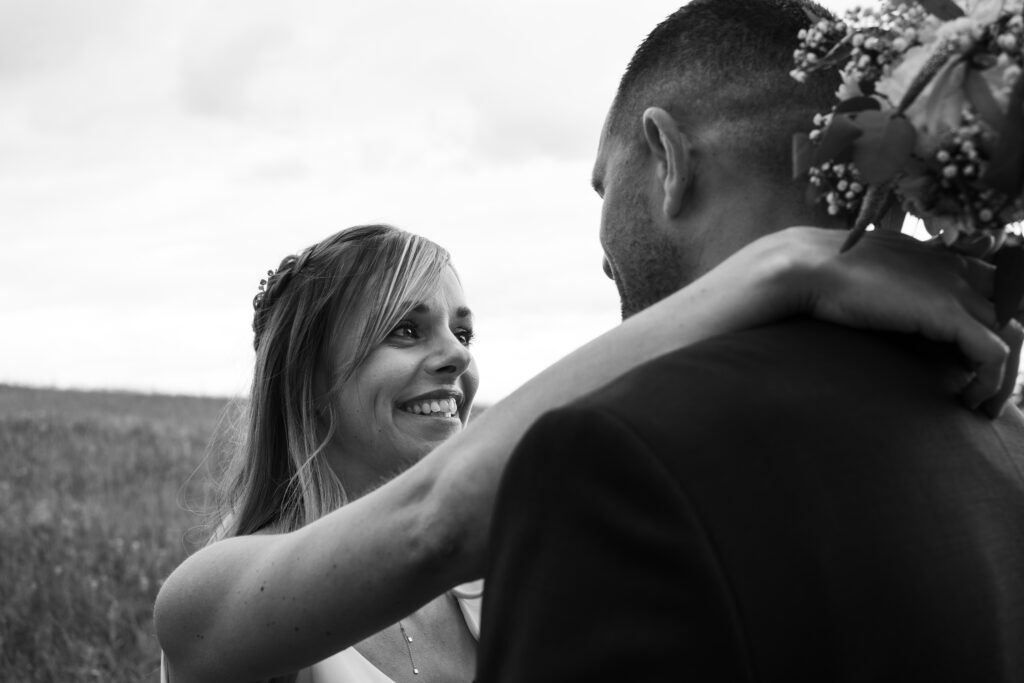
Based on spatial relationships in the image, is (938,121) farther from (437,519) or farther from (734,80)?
(437,519)

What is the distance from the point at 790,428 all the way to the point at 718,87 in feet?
4.17

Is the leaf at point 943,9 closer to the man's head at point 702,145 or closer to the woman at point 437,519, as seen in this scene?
the woman at point 437,519

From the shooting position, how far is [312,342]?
5.22m

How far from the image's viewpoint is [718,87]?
9.84 ft

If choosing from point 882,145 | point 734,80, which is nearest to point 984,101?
point 882,145

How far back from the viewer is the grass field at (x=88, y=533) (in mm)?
11023

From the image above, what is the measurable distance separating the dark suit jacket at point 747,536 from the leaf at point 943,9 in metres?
0.65

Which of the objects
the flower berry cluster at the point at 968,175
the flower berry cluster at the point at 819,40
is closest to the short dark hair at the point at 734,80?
the flower berry cluster at the point at 819,40

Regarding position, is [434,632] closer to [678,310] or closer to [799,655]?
[678,310]

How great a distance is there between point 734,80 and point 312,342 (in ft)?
8.99

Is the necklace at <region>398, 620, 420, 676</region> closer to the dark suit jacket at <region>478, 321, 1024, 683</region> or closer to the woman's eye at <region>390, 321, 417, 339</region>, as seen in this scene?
the woman's eye at <region>390, 321, 417, 339</region>

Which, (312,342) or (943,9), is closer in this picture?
(943,9)

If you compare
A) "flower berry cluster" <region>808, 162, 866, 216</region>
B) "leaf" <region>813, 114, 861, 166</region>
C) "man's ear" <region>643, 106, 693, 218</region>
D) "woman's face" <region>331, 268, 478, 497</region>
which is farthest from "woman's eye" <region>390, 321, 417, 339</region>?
"leaf" <region>813, 114, 861, 166</region>

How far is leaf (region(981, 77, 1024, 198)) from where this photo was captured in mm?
2027
